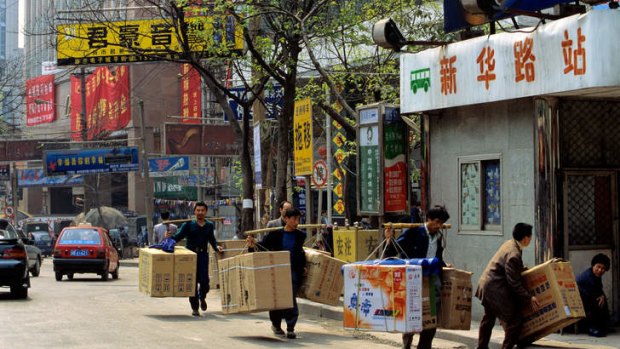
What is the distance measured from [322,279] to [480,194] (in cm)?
284

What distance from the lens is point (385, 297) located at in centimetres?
1146

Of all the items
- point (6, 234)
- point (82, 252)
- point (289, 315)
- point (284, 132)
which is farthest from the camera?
point (82, 252)

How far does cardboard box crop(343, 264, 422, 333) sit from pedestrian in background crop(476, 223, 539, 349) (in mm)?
892

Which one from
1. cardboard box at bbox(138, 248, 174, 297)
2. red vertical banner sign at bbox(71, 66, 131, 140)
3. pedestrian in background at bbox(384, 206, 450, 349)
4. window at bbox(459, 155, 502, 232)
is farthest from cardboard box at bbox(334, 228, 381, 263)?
red vertical banner sign at bbox(71, 66, 131, 140)

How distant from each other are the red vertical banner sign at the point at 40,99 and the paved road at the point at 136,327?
5496 cm

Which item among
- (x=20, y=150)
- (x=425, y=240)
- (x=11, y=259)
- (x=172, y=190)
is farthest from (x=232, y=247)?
(x=20, y=150)

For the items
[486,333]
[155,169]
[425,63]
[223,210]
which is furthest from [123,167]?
[486,333]

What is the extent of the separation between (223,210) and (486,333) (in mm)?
37890

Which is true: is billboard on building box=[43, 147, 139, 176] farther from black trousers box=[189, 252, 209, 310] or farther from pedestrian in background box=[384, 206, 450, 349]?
pedestrian in background box=[384, 206, 450, 349]

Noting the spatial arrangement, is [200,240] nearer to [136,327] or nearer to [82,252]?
[136,327]

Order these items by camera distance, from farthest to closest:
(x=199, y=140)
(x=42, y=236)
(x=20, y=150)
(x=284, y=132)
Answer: (x=20, y=150), (x=42, y=236), (x=199, y=140), (x=284, y=132)

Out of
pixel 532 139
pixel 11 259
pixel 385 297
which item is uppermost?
pixel 532 139

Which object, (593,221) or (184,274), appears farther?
(184,274)

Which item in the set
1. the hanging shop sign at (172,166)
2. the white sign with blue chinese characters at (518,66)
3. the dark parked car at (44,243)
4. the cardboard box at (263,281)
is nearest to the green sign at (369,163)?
the white sign with blue chinese characters at (518,66)
